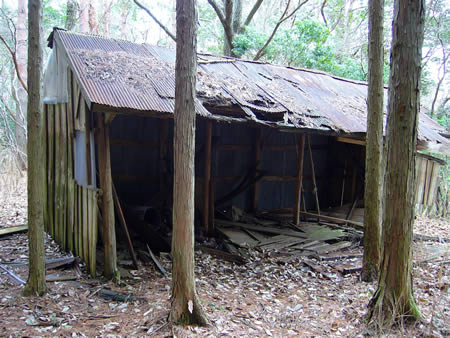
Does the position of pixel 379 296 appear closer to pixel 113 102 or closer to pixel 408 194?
pixel 408 194

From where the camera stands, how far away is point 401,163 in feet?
14.5

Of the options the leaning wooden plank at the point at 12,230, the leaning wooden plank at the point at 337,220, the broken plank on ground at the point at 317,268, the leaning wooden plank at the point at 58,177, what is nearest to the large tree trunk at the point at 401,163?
the broken plank on ground at the point at 317,268

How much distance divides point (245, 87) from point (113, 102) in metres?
3.37

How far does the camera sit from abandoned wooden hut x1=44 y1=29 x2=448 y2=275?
20.6ft

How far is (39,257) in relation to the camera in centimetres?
495

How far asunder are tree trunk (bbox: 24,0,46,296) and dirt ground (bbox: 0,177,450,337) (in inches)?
27.6

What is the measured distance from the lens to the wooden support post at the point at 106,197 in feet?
20.1

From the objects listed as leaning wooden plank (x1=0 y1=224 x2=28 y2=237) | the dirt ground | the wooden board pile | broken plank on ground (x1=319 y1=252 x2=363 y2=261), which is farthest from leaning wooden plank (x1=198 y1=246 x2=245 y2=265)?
leaning wooden plank (x1=0 y1=224 x2=28 y2=237)

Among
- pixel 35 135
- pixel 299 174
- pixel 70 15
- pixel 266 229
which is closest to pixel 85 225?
pixel 35 135

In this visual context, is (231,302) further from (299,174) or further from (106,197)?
(299,174)

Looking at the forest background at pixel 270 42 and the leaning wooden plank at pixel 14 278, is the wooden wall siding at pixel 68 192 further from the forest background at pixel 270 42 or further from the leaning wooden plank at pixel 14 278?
the forest background at pixel 270 42

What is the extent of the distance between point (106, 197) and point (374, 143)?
439 centimetres

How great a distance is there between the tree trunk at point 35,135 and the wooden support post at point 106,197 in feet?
4.25

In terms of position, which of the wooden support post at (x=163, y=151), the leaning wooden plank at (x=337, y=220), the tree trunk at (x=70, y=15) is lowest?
the leaning wooden plank at (x=337, y=220)
